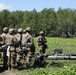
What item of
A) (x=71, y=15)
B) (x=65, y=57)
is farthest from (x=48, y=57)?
(x=71, y=15)

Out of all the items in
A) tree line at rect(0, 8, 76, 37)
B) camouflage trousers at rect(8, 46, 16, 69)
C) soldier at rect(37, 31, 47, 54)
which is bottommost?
camouflage trousers at rect(8, 46, 16, 69)

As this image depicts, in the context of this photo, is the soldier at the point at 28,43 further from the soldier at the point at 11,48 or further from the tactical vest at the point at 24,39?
the soldier at the point at 11,48

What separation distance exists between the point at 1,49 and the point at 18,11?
101 m

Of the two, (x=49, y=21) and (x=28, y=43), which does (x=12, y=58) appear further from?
(x=49, y=21)

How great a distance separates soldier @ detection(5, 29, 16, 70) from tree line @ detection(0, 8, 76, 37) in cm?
7520

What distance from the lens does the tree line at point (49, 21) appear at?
92.5m

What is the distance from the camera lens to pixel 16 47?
14688 millimetres

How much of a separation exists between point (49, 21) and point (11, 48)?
79.1 meters

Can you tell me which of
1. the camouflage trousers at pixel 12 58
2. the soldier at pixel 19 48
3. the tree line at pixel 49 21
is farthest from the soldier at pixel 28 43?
the tree line at pixel 49 21

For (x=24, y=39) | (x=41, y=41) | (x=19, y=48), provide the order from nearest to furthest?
(x=19, y=48) → (x=24, y=39) → (x=41, y=41)

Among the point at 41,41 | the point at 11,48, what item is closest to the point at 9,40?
the point at 11,48

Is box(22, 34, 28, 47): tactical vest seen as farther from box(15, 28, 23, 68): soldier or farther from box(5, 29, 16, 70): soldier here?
box(5, 29, 16, 70): soldier

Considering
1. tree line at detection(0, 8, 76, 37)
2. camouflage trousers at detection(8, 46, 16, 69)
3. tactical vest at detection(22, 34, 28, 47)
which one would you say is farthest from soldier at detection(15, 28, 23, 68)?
tree line at detection(0, 8, 76, 37)

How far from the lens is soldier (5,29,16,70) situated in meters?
14.3
